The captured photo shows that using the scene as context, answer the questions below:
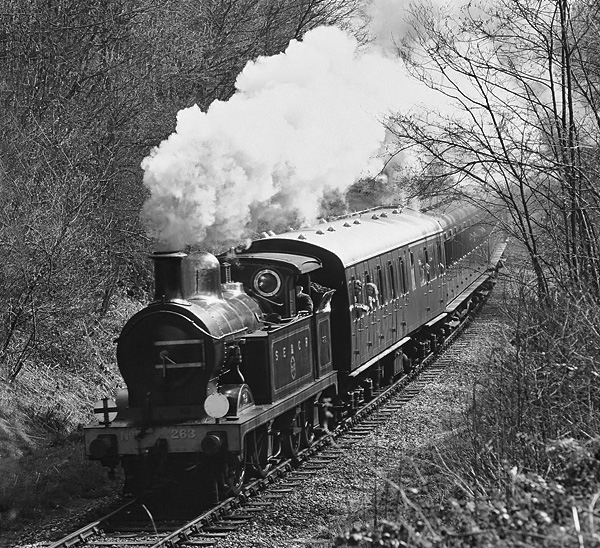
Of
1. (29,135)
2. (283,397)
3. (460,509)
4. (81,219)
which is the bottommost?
(283,397)

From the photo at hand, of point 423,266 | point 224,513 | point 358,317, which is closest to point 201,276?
point 224,513

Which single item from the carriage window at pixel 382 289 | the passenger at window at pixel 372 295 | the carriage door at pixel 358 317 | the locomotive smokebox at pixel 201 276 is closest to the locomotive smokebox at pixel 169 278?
the locomotive smokebox at pixel 201 276

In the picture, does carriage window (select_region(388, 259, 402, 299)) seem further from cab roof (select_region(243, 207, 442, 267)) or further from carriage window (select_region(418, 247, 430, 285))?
carriage window (select_region(418, 247, 430, 285))

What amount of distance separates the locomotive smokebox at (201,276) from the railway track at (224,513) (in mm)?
2042

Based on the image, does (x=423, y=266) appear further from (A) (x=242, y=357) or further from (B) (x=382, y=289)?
(A) (x=242, y=357)

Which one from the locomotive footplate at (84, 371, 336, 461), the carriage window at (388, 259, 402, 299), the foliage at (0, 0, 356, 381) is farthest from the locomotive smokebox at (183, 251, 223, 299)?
the carriage window at (388, 259, 402, 299)

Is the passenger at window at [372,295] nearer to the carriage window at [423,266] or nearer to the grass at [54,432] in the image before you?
the carriage window at [423,266]

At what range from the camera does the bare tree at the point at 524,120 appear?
12195 millimetres

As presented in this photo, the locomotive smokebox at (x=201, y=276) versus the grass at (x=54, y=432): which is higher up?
the locomotive smokebox at (x=201, y=276)

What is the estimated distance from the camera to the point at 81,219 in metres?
17.4

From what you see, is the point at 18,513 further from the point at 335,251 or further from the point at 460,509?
the point at 460,509

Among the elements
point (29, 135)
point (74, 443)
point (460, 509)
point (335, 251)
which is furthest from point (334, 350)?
point (460, 509)

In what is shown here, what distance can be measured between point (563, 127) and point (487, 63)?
1.21m

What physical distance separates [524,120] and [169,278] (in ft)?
16.2
